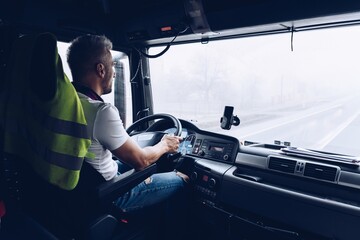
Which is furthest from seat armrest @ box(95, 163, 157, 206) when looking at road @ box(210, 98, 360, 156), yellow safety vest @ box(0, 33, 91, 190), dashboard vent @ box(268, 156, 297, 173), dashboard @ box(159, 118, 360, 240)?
road @ box(210, 98, 360, 156)

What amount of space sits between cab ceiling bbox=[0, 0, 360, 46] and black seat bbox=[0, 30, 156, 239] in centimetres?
129

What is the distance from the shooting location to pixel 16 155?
129 centimetres

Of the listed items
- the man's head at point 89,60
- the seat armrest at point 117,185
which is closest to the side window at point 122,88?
the man's head at point 89,60

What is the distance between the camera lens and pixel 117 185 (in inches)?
54.8

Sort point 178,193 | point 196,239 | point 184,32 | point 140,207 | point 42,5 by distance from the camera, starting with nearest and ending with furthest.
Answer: point 140,207 → point 178,193 → point 196,239 → point 42,5 → point 184,32

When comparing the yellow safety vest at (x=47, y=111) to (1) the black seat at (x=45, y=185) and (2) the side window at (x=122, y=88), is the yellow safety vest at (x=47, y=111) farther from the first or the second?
(2) the side window at (x=122, y=88)

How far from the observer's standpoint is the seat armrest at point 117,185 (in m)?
1.32

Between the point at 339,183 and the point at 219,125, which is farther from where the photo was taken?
the point at 219,125

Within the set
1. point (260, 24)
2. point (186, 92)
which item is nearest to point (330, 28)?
point (260, 24)

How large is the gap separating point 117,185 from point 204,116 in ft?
4.78

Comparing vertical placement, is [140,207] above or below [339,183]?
below

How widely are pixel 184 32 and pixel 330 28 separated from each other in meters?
1.17

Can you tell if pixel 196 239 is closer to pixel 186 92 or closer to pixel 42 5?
pixel 186 92

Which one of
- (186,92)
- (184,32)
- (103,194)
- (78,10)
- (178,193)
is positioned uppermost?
(78,10)
